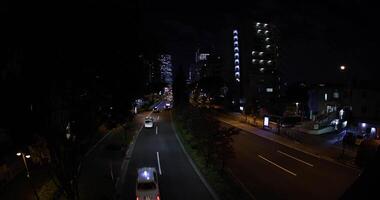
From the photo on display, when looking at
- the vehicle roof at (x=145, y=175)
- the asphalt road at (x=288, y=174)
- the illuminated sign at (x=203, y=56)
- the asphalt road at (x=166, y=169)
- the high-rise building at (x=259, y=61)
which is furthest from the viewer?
the illuminated sign at (x=203, y=56)

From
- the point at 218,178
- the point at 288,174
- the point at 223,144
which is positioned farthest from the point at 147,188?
the point at 288,174

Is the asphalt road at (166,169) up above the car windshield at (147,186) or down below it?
below

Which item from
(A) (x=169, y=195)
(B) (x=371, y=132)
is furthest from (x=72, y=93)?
(B) (x=371, y=132)

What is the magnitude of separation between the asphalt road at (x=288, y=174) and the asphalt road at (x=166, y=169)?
2.94 m

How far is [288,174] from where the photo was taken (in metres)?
22.1

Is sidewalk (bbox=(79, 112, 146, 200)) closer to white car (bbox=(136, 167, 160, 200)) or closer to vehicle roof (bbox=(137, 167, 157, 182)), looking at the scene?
white car (bbox=(136, 167, 160, 200))

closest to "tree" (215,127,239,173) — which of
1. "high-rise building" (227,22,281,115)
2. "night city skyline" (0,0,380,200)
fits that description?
"night city skyline" (0,0,380,200)

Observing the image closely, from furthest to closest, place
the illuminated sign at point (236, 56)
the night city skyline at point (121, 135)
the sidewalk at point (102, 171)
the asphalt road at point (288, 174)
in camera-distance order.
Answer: the illuminated sign at point (236, 56) < the asphalt road at point (288, 174) < the sidewalk at point (102, 171) < the night city skyline at point (121, 135)

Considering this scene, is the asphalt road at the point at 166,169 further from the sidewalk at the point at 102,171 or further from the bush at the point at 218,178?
the sidewalk at the point at 102,171

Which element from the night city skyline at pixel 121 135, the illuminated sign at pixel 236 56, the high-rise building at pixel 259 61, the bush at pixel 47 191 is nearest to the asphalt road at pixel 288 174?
the night city skyline at pixel 121 135

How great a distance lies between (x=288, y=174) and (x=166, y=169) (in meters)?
7.91

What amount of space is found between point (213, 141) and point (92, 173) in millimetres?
7809

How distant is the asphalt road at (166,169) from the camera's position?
18.1 meters

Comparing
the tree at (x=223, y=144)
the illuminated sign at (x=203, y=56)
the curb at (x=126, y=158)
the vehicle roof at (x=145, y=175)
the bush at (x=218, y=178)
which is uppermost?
the illuminated sign at (x=203, y=56)
